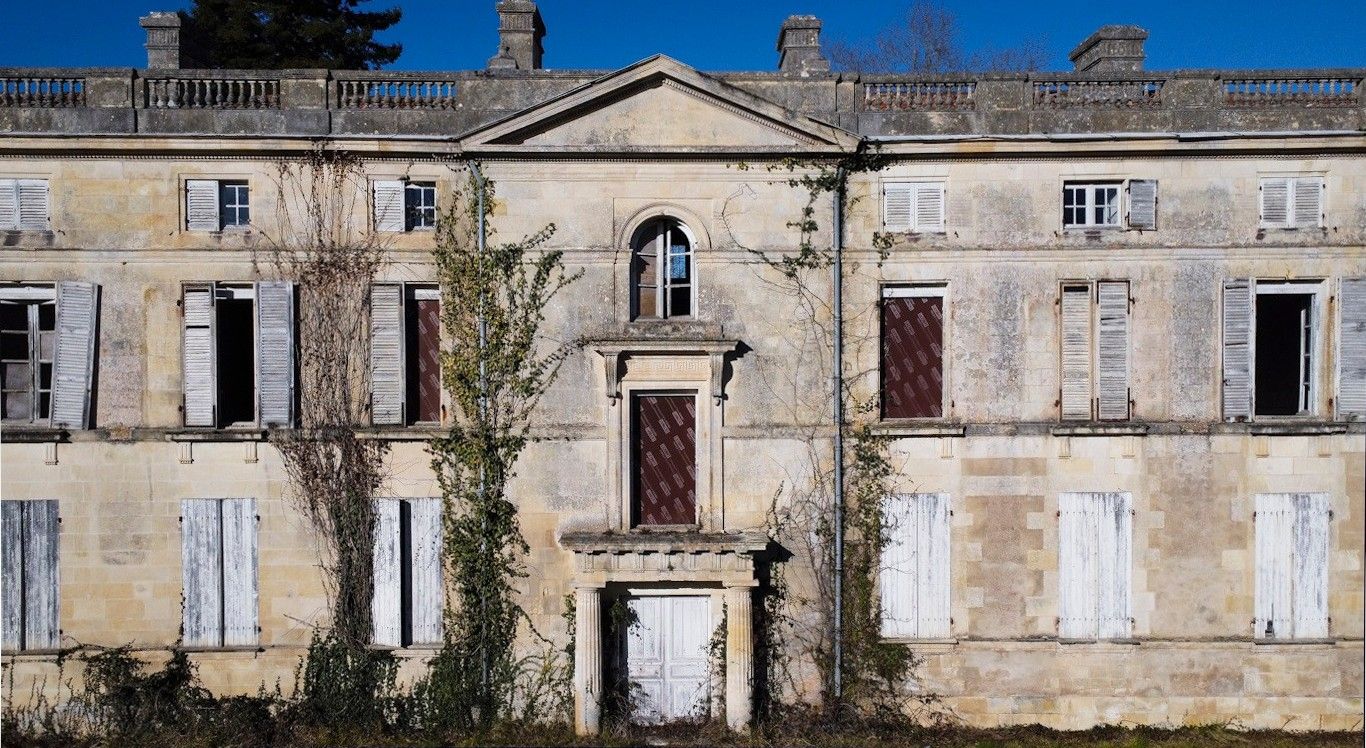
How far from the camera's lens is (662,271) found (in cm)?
1201

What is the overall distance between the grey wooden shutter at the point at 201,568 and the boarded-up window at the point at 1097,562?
11604mm

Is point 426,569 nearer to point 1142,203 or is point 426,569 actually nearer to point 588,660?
point 588,660

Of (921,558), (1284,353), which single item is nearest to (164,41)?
(921,558)

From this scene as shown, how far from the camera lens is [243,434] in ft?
38.1

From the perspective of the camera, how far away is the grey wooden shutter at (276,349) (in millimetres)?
11680

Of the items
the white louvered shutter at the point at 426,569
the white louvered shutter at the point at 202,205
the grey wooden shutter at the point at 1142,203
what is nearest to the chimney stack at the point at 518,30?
the white louvered shutter at the point at 202,205

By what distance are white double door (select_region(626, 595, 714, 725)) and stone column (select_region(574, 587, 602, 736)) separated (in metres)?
0.60

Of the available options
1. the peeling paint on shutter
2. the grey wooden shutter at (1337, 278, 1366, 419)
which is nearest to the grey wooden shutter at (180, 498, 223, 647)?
the peeling paint on shutter

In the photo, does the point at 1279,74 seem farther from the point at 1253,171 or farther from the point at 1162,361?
the point at 1162,361

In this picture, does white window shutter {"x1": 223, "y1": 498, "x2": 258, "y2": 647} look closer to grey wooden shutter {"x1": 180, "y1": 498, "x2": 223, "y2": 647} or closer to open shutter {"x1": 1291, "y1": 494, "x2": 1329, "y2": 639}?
grey wooden shutter {"x1": 180, "y1": 498, "x2": 223, "y2": 647}

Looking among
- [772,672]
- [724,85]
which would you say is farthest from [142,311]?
[772,672]

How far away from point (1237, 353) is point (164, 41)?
16.0 meters

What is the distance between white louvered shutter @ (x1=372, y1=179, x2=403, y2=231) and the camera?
11.9 meters

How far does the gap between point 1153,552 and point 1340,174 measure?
5.90 meters
